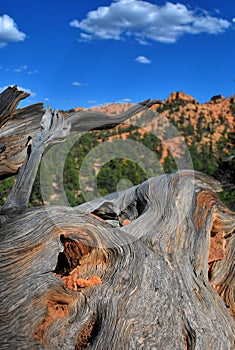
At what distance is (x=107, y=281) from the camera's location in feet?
11.5

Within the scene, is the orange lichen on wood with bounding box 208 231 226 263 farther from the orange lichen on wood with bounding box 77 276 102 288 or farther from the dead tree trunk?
the orange lichen on wood with bounding box 77 276 102 288

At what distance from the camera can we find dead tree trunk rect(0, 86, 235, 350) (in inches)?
122

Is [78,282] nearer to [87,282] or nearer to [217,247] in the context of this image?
[87,282]

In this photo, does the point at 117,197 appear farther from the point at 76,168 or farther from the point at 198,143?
the point at 198,143

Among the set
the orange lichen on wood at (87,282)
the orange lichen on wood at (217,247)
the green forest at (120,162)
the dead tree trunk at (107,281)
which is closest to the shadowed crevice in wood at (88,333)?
the dead tree trunk at (107,281)

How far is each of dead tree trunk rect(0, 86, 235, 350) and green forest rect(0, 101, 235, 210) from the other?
960mm

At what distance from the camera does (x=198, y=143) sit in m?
46.9

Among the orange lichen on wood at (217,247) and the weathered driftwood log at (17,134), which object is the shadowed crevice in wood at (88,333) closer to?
the orange lichen on wood at (217,247)

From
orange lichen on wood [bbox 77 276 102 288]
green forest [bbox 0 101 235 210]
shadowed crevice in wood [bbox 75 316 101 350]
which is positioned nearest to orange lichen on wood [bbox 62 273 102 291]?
orange lichen on wood [bbox 77 276 102 288]

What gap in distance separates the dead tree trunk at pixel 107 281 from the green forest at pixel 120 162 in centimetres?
96

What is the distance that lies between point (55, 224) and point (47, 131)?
6.76 feet

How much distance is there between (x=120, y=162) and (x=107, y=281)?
28069 mm

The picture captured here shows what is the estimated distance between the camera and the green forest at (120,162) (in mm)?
12886

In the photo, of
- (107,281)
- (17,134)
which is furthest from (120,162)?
(107,281)
